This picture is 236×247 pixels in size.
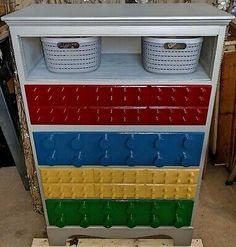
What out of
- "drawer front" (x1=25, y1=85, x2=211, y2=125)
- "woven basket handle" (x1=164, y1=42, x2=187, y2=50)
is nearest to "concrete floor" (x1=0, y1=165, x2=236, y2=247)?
"drawer front" (x1=25, y1=85, x2=211, y2=125)

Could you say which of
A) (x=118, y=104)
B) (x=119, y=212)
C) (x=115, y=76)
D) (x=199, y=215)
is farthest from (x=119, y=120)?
(x=199, y=215)

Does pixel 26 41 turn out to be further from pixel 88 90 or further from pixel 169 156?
pixel 169 156

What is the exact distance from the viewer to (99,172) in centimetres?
135

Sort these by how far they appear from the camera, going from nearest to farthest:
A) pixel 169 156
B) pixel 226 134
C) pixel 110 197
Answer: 1. pixel 169 156
2. pixel 110 197
3. pixel 226 134

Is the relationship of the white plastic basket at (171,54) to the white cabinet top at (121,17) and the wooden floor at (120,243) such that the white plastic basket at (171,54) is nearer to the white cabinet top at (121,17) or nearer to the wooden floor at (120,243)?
the white cabinet top at (121,17)

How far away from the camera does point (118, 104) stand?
1218 mm

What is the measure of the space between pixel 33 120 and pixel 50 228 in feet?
1.94

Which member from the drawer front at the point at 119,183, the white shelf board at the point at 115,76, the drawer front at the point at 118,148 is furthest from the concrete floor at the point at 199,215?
→ the white shelf board at the point at 115,76

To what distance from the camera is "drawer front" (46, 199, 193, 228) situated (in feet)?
4.69

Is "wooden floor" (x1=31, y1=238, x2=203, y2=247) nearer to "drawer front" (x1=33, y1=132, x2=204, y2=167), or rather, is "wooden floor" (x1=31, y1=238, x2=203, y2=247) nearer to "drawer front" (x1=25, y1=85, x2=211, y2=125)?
"drawer front" (x1=33, y1=132, x2=204, y2=167)

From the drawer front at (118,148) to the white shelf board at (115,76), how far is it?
0.23 m

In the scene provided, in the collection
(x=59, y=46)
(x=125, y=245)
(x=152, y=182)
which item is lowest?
(x=125, y=245)

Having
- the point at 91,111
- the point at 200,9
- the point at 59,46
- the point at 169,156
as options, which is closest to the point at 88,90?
the point at 91,111

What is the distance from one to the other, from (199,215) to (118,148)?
79 centimetres
